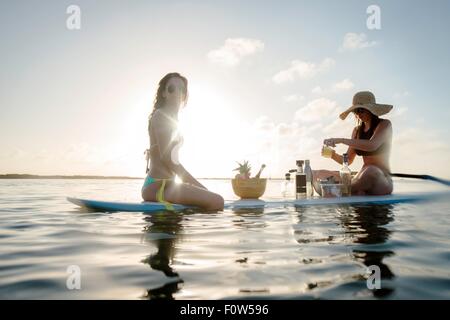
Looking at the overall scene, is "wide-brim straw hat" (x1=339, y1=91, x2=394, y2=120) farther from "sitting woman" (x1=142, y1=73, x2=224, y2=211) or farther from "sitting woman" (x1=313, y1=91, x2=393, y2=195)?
"sitting woman" (x1=142, y1=73, x2=224, y2=211)

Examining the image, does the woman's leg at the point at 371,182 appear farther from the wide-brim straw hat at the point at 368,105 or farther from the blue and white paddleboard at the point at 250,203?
the wide-brim straw hat at the point at 368,105

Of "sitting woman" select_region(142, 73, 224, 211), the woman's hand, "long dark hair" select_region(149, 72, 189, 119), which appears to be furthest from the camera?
the woman's hand

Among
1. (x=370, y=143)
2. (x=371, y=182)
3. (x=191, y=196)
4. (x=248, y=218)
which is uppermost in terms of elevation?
(x=370, y=143)

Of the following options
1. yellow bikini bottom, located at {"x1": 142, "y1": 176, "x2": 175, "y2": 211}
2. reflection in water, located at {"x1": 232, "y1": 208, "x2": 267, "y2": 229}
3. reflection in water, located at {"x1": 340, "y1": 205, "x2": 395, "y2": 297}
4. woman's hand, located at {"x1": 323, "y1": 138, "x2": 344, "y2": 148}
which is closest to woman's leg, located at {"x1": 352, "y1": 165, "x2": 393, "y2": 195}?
woman's hand, located at {"x1": 323, "y1": 138, "x2": 344, "y2": 148}

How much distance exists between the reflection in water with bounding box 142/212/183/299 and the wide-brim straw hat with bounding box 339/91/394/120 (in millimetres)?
3912

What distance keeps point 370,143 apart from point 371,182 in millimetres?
911

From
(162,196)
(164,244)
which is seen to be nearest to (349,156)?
(162,196)

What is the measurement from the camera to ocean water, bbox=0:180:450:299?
2016 millimetres

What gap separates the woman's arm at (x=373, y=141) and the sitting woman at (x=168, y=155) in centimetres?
237

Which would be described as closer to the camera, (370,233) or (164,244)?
(164,244)

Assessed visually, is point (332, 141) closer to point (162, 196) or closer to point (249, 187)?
point (249, 187)

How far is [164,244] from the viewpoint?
327 cm

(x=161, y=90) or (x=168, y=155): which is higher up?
(x=161, y=90)
